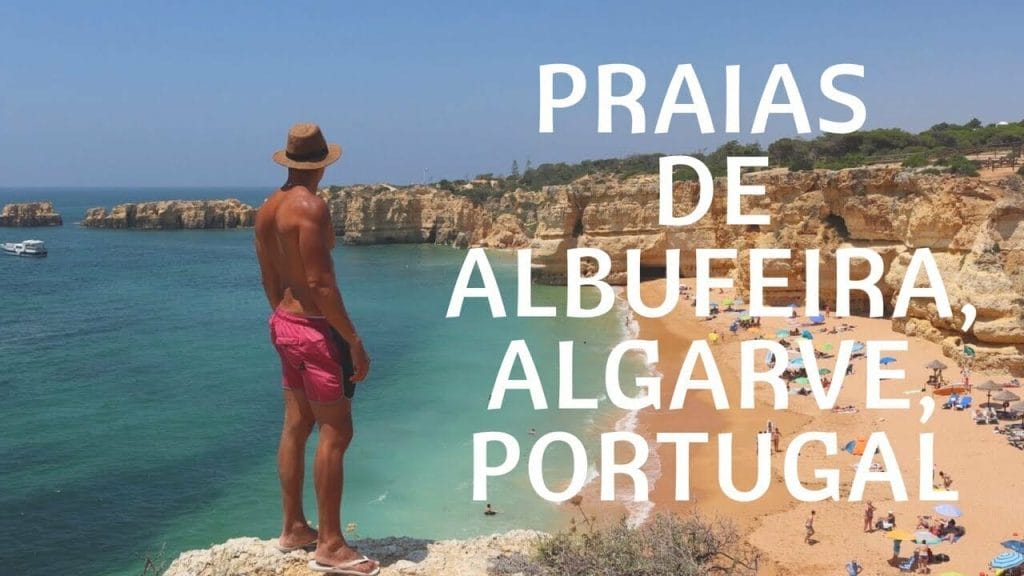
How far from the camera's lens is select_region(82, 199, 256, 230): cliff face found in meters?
97.4

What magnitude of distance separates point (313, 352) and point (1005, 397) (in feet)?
60.6

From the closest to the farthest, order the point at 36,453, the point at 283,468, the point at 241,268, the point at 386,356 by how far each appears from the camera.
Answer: the point at 283,468
the point at 36,453
the point at 386,356
the point at 241,268

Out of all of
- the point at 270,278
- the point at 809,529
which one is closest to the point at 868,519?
the point at 809,529

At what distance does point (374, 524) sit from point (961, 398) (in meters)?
14.9

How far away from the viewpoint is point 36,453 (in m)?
18.1

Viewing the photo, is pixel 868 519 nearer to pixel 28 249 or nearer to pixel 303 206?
pixel 303 206

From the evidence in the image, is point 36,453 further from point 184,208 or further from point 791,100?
point 184,208

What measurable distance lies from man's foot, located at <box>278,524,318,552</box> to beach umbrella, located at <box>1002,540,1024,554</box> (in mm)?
10932

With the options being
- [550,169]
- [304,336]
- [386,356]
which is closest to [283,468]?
[304,336]

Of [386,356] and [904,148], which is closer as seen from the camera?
[386,356]

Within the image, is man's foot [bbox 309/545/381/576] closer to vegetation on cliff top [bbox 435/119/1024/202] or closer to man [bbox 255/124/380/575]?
man [bbox 255/124/380/575]

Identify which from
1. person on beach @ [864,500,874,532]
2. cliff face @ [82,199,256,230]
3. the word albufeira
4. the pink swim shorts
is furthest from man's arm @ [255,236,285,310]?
cliff face @ [82,199,256,230]

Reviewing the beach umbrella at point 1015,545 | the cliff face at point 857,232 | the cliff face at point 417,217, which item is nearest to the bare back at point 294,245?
the beach umbrella at point 1015,545

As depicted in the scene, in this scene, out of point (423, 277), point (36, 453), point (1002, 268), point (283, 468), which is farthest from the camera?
point (423, 277)
